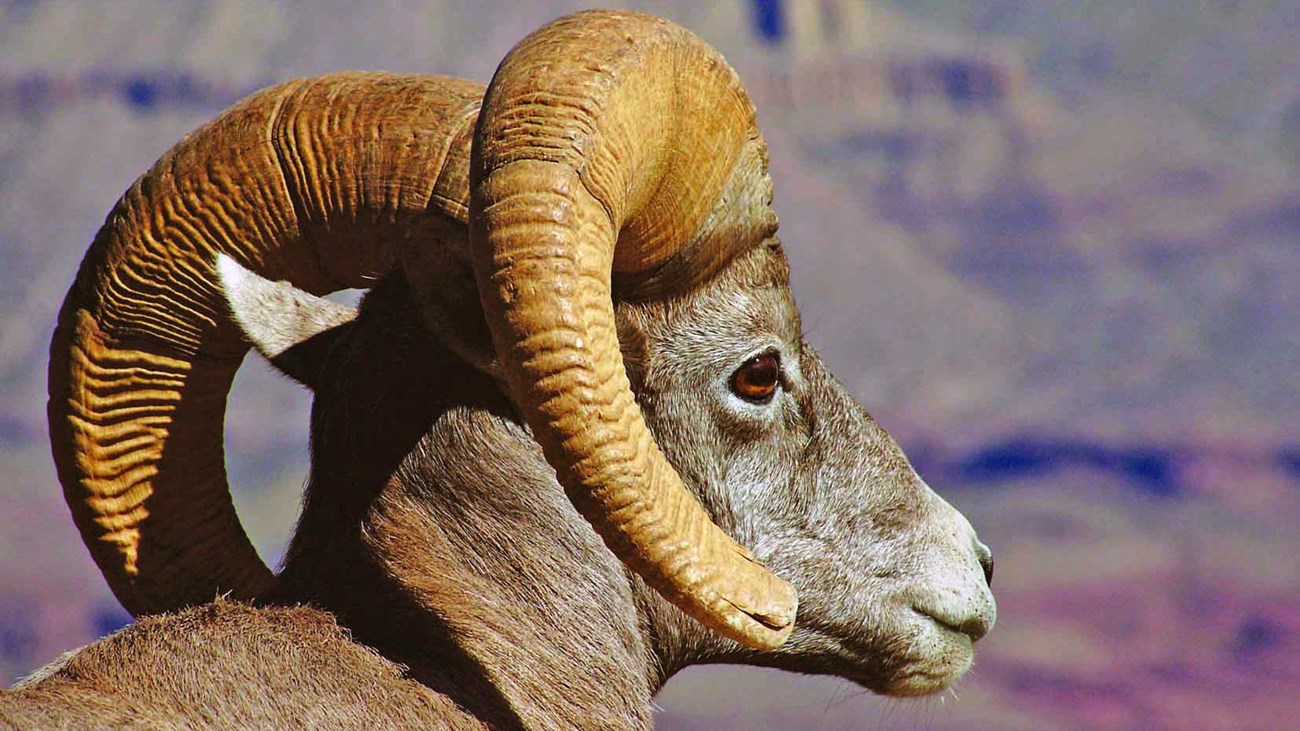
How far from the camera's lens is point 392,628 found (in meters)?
3.67

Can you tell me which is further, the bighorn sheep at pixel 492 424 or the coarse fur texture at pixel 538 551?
the coarse fur texture at pixel 538 551

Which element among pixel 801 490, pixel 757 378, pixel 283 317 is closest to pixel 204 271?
pixel 283 317

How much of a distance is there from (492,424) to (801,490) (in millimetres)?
905

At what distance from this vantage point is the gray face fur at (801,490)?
13.1 feet

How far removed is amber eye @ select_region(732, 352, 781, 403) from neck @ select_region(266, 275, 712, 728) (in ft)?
1.82

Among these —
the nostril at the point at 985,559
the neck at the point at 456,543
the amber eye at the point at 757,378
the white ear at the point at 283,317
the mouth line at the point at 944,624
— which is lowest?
the neck at the point at 456,543

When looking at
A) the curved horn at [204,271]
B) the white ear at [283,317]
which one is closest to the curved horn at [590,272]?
the curved horn at [204,271]

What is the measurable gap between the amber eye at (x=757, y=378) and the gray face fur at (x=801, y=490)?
0.02m

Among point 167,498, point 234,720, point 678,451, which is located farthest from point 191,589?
point 678,451

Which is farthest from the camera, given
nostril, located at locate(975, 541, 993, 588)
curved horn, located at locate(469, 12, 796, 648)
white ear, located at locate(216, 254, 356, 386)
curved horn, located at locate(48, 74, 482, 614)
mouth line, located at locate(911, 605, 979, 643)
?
nostril, located at locate(975, 541, 993, 588)

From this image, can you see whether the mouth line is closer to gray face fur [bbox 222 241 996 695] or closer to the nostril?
gray face fur [bbox 222 241 996 695]

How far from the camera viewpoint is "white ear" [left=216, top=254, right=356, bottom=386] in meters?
3.91

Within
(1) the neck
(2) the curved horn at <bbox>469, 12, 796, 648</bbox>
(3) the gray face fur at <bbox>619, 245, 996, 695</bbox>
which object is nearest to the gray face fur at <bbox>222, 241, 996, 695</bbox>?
(3) the gray face fur at <bbox>619, 245, 996, 695</bbox>

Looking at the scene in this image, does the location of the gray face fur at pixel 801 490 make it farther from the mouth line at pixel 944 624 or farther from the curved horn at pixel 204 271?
the curved horn at pixel 204 271
